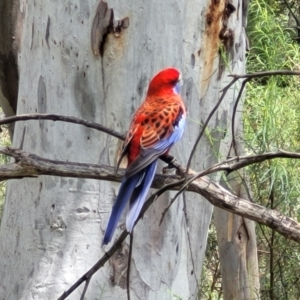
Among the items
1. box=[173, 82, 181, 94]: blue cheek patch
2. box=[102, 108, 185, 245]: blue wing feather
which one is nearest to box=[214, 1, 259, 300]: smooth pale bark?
box=[173, 82, 181, 94]: blue cheek patch

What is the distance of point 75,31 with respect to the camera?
1873mm

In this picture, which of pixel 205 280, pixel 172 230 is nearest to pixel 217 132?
pixel 172 230

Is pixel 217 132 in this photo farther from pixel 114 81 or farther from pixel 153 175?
pixel 153 175

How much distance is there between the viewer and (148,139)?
1519 mm

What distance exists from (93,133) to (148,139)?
14.9 inches

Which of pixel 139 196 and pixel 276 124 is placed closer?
pixel 139 196

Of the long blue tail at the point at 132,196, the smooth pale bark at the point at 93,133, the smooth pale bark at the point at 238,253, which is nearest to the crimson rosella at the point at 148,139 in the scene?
the long blue tail at the point at 132,196

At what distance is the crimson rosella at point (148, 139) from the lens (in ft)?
4.52

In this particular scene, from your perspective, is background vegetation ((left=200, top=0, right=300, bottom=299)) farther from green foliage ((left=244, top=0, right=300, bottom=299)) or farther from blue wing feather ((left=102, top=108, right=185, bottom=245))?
blue wing feather ((left=102, top=108, right=185, bottom=245))

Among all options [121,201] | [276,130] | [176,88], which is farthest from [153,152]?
[276,130]

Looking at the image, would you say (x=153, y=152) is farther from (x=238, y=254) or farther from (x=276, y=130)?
(x=238, y=254)

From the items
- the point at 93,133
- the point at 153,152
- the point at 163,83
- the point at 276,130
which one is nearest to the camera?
the point at 153,152

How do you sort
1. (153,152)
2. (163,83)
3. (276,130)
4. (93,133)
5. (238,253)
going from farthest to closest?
(238,253) < (276,130) < (93,133) < (163,83) < (153,152)

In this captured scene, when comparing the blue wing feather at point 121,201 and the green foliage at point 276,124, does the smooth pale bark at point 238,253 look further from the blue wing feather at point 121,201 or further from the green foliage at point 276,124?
the blue wing feather at point 121,201
